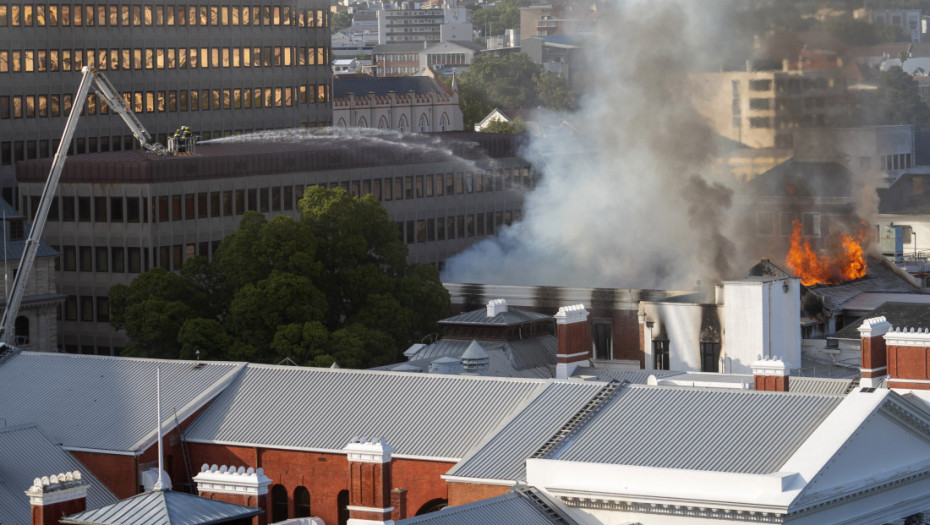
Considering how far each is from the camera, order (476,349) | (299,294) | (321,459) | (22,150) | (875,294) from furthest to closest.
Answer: (22,150), (875,294), (299,294), (476,349), (321,459)

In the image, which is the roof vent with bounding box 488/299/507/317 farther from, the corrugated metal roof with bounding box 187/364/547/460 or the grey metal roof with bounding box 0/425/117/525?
the grey metal roof with bounding box 0/425/117/525

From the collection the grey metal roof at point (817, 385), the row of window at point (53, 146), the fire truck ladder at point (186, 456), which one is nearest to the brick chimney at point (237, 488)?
the fire truck ladder at point (186, 456)

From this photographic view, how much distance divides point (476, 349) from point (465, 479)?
27.5 m

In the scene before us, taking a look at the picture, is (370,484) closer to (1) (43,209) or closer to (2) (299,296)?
(2) (299,296)

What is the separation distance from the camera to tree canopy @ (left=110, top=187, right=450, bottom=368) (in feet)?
426

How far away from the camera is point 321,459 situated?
9562cm

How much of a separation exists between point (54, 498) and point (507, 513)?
56.1 feet

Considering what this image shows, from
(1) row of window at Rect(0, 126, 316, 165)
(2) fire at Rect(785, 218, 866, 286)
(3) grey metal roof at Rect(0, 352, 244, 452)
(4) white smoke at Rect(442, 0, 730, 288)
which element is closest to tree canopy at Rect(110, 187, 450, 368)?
(4) white smoke at Rect(442, 0, 730, 288)

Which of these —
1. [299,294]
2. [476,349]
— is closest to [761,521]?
[476,349]

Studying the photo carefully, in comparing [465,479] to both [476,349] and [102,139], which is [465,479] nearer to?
[476,349]

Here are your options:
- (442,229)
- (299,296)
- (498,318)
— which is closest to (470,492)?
(498,318)

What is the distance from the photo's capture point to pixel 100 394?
10406 centimetres

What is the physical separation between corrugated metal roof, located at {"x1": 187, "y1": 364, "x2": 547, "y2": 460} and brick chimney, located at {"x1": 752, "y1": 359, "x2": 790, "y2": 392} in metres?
9.62

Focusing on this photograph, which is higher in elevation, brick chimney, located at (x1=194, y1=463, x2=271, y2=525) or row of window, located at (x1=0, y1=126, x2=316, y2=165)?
row of window, located at (x1=0, y1=126, x2=316, y2=165)
